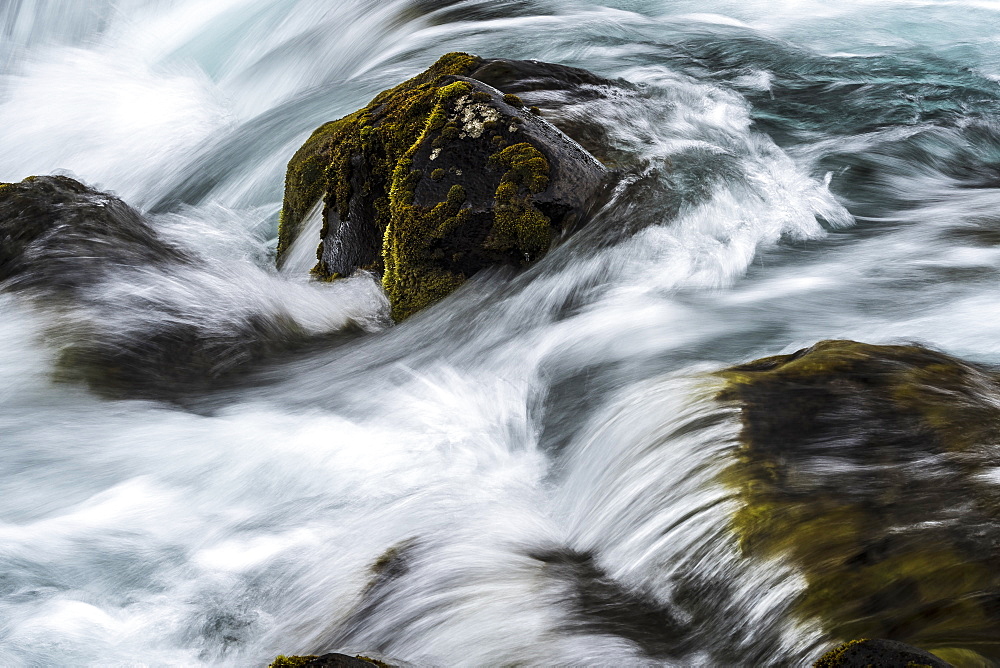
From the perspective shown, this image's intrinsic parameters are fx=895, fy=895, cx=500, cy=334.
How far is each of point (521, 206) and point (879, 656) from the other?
4.02 metres

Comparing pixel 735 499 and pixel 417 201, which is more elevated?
pixel 417 201

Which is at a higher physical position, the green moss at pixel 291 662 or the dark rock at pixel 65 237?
the dark rock at pixel 65 237

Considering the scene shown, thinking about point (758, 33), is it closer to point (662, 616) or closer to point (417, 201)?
point (417, 201)

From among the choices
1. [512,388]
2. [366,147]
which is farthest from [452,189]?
[512,388]

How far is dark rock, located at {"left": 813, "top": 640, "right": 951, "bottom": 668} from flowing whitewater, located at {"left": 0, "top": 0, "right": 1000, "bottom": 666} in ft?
0.80

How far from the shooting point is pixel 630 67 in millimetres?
10039

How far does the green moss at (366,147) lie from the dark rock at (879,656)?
449cm

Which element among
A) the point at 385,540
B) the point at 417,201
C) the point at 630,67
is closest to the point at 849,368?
the point at 385,540

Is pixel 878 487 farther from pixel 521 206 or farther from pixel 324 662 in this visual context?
pixel 521 206

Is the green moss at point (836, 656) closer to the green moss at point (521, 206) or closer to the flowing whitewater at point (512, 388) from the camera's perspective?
the flowing whitewater at point (512, 388)

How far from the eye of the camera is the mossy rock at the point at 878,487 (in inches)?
116

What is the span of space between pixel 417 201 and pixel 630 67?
191 inches

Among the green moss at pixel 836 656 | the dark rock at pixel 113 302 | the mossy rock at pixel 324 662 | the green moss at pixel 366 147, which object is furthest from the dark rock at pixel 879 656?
the green moss at pixel 366 147

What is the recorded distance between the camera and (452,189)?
6.08 m
